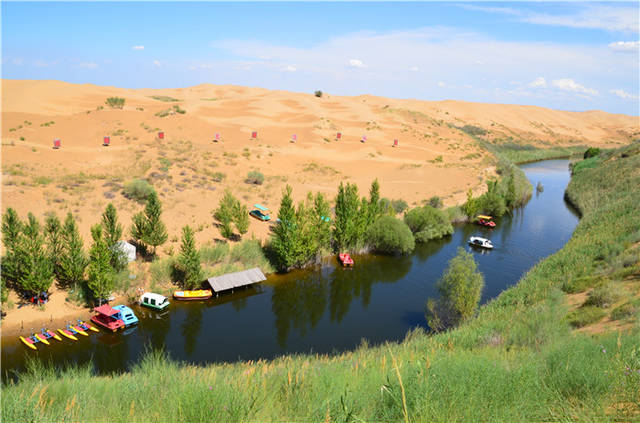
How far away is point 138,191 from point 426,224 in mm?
28293

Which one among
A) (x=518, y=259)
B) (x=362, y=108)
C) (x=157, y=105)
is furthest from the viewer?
(x=362, y=108)

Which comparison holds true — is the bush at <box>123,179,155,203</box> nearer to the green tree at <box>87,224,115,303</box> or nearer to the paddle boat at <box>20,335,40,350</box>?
the green tree at <box>87,224,115,303</box>

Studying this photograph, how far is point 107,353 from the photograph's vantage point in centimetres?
2053

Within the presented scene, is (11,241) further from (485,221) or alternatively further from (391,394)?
(485,221)

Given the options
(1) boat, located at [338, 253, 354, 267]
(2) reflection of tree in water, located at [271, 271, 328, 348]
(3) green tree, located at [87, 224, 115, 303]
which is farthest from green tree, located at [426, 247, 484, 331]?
(3) green tree, located at [87, 224, 115, 303]

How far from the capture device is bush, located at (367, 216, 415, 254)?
3459cm

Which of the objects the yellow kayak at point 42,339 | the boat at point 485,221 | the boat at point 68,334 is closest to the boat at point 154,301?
the boat at point 68,334

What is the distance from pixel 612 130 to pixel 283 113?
14002cm

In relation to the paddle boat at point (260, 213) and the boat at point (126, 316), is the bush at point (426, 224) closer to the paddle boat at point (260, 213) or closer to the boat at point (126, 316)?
the paddle boat at point (260, 213)

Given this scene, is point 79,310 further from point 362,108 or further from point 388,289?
point 362,108

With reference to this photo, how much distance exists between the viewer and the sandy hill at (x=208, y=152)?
116 ft

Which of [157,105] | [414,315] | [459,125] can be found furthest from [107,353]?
[459,125]

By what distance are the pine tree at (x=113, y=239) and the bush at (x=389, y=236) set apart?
66.8ft

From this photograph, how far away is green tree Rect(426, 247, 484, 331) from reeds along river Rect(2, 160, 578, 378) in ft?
6.51
